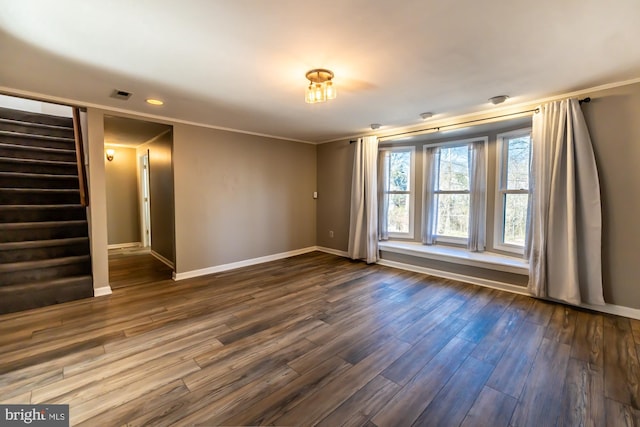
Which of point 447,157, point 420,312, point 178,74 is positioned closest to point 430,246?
point 447,157

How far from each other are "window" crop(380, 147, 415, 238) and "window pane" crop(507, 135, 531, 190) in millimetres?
1451

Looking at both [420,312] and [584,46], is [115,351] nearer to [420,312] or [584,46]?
[420,312]

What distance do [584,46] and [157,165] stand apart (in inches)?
226

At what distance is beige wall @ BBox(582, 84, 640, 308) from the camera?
2674mm

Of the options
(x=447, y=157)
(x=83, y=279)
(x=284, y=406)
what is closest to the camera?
(x=284, y=406)

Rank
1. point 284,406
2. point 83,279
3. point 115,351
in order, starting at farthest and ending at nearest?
point 83,279 → point 115,351 → point 284,406

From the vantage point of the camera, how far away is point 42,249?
3.41 metres

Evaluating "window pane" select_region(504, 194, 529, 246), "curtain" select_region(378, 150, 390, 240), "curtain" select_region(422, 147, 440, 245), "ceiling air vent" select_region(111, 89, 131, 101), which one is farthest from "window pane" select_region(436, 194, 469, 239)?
Answer: "ceiling air vent" select_region(111, 89, 131, 101)

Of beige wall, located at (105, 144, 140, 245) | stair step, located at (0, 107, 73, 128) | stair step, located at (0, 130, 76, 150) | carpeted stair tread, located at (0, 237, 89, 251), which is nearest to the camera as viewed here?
carpeted stair tread, located at (0, 237, 89, 251)

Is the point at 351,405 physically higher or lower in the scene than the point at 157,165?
lower

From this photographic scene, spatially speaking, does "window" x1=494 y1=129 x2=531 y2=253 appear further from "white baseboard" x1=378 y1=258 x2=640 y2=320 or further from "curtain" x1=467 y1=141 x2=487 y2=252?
"white baseboard" x1=378 y1=258 x2=640 y2=320

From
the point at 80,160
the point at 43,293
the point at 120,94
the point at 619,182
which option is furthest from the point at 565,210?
the point at 43,293

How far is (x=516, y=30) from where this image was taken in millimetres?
1776

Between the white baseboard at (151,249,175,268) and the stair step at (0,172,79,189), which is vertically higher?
the stair step at (0,172,79,189)
